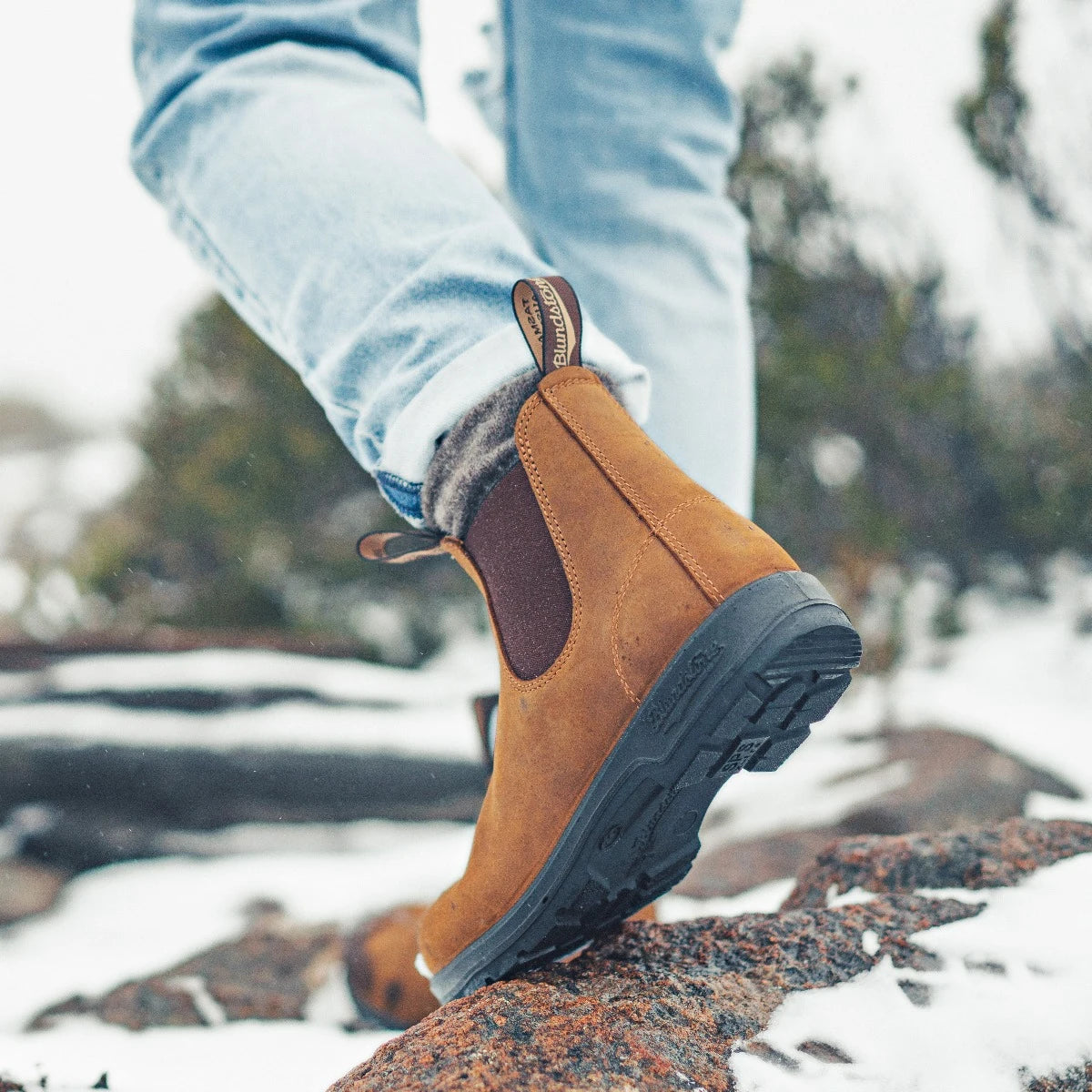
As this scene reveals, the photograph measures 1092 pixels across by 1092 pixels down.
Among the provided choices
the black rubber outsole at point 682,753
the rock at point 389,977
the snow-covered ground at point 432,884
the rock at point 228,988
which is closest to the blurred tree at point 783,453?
the snow-covered ground at point 432,884

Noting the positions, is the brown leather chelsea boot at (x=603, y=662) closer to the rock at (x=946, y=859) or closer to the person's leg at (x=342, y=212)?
the person's leg at (x=342, y=212)

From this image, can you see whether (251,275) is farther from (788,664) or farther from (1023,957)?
(1023,957)

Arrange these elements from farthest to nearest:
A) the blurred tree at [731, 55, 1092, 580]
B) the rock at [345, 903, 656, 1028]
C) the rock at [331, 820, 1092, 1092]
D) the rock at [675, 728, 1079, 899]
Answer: the blurred tree at [731, 55, 1092, 580]
the rock at [675, 728, 1079, 899]
the rock at [345, 903, 656, 1028]
the rock at [331, 820, 1092, 1092]

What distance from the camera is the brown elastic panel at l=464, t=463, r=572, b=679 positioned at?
2.33 ft

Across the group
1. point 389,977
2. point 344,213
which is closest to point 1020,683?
point 389,977

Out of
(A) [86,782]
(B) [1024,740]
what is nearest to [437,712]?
(A) [86,782]

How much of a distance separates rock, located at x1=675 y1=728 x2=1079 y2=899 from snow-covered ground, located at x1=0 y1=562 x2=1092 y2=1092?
2.7 inches

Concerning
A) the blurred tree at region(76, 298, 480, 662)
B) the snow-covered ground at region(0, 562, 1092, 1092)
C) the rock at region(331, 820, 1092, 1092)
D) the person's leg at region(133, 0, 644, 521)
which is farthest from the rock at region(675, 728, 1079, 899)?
the blurred tree at region(76, 298, 480, 662)

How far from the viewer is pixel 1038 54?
3.64 m

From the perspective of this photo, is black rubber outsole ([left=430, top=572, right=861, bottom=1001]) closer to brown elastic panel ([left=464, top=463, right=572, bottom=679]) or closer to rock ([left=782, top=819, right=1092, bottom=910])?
brown elastic panel ([left=464, top=463, right=572, bottom=679])

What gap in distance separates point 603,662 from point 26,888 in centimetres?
183

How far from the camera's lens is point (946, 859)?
0.94 m

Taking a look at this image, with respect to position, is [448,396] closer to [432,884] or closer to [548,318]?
[548,318]

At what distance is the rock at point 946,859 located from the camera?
91 centimetres
